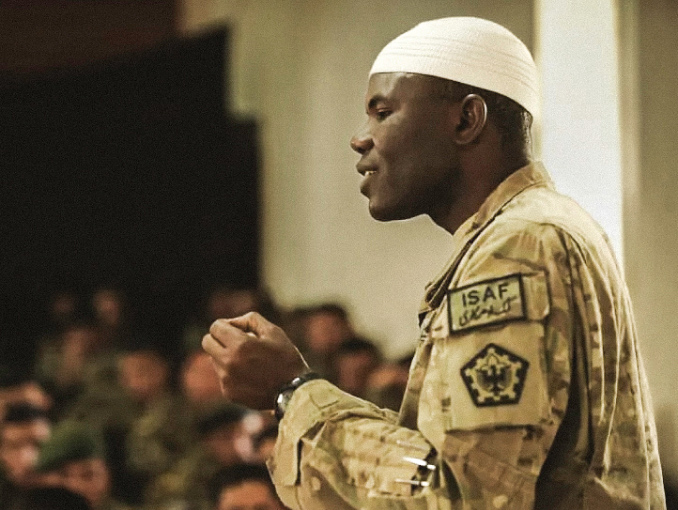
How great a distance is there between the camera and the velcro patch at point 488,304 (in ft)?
3.27

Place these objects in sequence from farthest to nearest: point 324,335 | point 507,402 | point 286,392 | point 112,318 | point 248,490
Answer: point 112,318 < point 324,335 < point 248,490 < point 286,392 < point 507,402

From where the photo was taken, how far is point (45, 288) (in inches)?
270

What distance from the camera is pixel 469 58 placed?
1199 mm

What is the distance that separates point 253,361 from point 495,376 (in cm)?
28

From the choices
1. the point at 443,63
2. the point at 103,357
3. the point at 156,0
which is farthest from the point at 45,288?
the point at 443,63

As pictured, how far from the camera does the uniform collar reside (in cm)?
114

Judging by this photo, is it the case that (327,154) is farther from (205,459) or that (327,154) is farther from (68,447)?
(68,447)

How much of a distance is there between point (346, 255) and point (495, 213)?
4.22 meters

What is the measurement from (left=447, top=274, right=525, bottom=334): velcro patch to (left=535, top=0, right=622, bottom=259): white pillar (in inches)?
40.1

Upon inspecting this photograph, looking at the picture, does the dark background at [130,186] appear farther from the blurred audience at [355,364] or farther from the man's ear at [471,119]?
the man's ear at [471,119]

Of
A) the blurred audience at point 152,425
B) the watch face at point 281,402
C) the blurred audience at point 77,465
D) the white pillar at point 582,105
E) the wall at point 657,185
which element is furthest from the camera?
the blurred audience at point 152,425

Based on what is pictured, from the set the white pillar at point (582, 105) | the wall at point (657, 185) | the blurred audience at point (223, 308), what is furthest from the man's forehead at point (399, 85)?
→ the blurred audience at point (223, 308)

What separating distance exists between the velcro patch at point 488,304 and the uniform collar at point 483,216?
0.36 feet

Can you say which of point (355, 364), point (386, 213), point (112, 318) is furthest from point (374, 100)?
point (112, 318)
